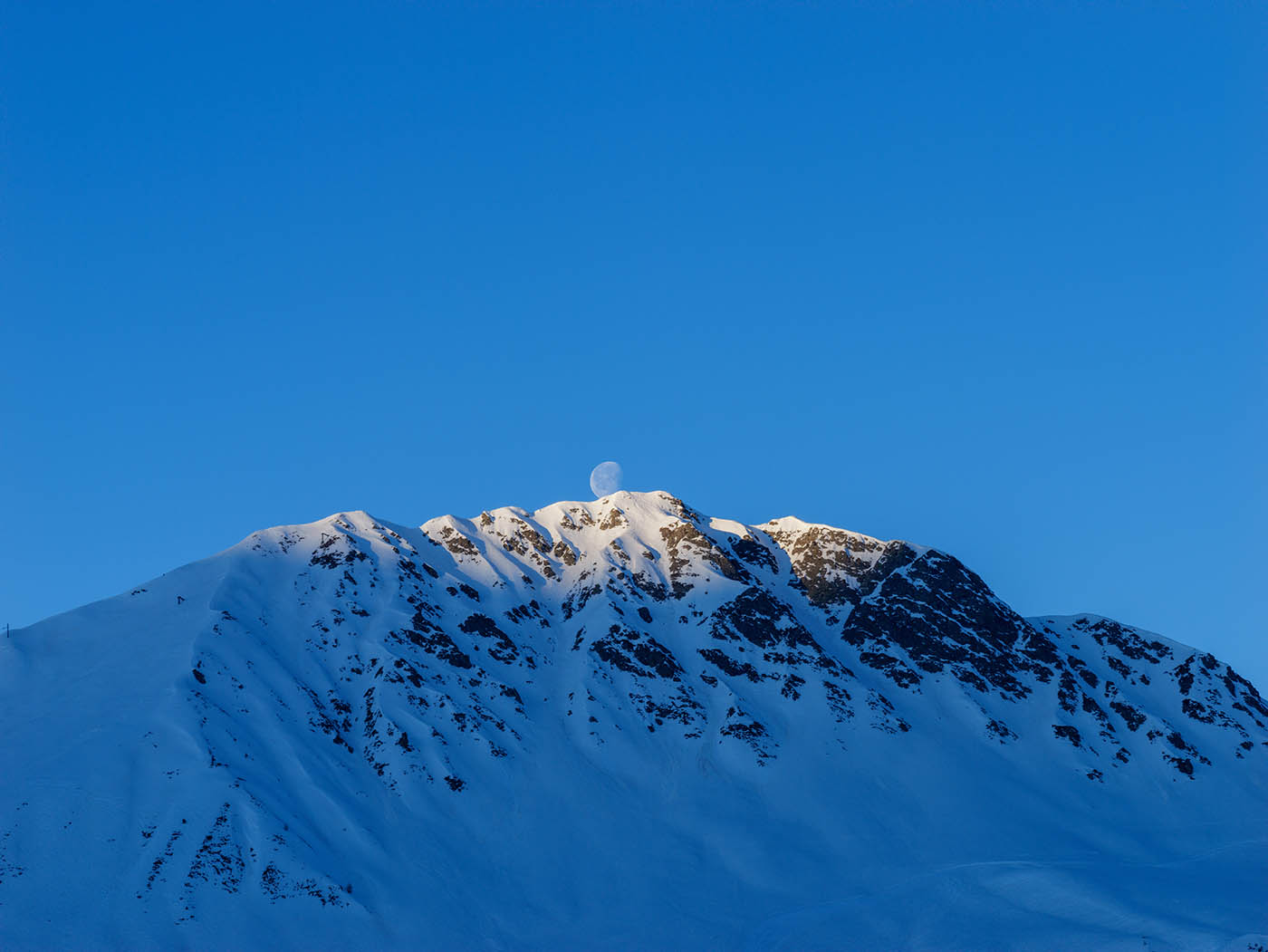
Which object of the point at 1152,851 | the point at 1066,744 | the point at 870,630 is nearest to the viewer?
the point at 1152,851

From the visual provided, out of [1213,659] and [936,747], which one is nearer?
[936,747]

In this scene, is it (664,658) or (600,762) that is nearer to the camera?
(600,762)

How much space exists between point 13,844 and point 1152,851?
12474 centimetres

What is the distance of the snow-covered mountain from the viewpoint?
108 metres

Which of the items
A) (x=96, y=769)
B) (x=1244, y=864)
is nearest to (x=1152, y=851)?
(x=1244, y=864)

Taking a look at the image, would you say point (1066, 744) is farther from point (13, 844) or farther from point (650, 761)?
point (13, 844)

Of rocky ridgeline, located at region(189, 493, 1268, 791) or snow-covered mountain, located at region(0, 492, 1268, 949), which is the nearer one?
snow-covered mountain, located at region(0, 492, 1268, 949)

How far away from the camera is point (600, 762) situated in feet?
475

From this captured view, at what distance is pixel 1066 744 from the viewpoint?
534 feet

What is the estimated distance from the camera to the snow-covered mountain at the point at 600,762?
107688 mm

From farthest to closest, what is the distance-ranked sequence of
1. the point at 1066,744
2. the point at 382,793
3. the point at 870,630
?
1. the point at 870,630
2. the point at 1066,744
3. the point at 382,793

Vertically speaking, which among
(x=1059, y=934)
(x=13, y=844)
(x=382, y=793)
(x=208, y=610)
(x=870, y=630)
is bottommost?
(x=13, y=844)

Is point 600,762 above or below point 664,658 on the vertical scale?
below

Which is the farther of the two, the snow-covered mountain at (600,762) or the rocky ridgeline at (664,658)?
the rocky ridgeline at (664,658)
